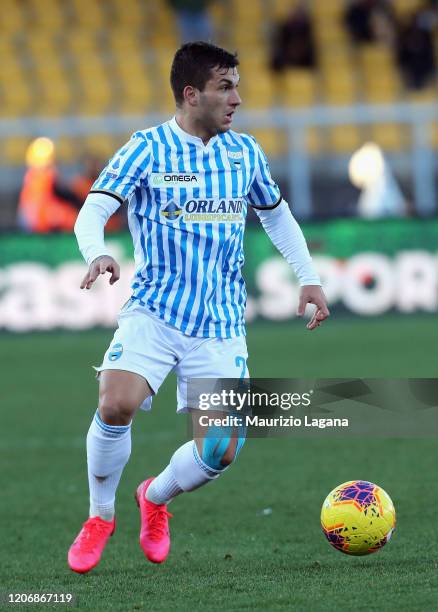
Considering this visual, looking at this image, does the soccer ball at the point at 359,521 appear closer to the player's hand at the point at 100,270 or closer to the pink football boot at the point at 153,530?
the pink football boot at the point at 153,530

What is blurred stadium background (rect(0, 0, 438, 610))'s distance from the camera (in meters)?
5.53

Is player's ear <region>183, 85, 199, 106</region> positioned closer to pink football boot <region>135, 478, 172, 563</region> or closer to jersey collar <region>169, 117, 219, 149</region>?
jersey collar <region>169, 117, 219, 149</region>

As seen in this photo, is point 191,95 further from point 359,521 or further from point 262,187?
point 359,521

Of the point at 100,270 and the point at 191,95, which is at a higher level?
the point at 191,95

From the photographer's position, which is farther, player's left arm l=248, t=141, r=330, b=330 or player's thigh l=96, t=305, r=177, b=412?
player's left arm l=248, t=141, r=330, b=330

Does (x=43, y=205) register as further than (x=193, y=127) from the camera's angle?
Yes

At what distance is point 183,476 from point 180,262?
2.84 ft

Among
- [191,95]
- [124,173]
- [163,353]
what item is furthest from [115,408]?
[191,95]

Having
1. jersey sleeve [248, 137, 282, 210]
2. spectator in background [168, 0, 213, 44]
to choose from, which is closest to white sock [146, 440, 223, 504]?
jersey sleeve [248, 137, 282, 210]

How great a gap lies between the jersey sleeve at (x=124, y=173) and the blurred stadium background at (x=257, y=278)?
1479 millimetres

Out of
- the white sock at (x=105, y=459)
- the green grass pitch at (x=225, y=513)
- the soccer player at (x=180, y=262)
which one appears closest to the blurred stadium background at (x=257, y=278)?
the green grass pitch at (x=225, y=513)

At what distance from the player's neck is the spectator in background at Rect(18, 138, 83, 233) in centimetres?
1071

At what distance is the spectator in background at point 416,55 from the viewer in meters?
20.8

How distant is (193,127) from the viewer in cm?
552
